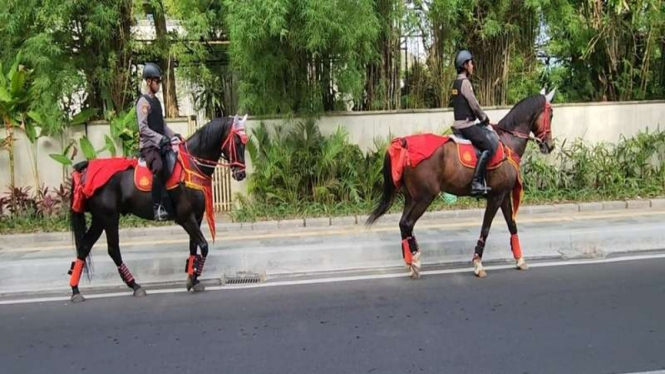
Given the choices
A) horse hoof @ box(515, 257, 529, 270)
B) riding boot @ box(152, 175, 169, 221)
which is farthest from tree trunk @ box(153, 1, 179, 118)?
horse hoof @ box(515, 257, 529, 270)

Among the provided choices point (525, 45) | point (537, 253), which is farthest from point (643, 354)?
point (525, 45)

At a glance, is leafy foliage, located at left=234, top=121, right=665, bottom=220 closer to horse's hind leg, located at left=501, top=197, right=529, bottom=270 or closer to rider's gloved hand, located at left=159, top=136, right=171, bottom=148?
horse's hind leg, located at left=501, top=197, right=529, bottom=270

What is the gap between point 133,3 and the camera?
1005 cm

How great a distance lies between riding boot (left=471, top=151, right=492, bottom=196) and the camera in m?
6.62

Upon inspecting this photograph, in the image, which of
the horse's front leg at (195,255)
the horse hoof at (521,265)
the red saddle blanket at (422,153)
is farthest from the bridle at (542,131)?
the horse's front leg at (195,255)

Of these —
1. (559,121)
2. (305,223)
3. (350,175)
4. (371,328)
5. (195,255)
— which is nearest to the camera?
(371,328)

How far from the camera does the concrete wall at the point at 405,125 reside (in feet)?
34.8

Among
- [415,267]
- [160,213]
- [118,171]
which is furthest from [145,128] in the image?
[415,267]

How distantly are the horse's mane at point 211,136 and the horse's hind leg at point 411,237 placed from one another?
2294 mm

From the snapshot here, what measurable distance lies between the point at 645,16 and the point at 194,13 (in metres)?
8.83

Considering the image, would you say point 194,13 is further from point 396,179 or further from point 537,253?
point 537,253

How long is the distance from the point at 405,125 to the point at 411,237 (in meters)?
4.95

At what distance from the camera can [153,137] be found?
19.5 feet

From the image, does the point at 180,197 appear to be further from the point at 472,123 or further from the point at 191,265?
the point at 472,123
